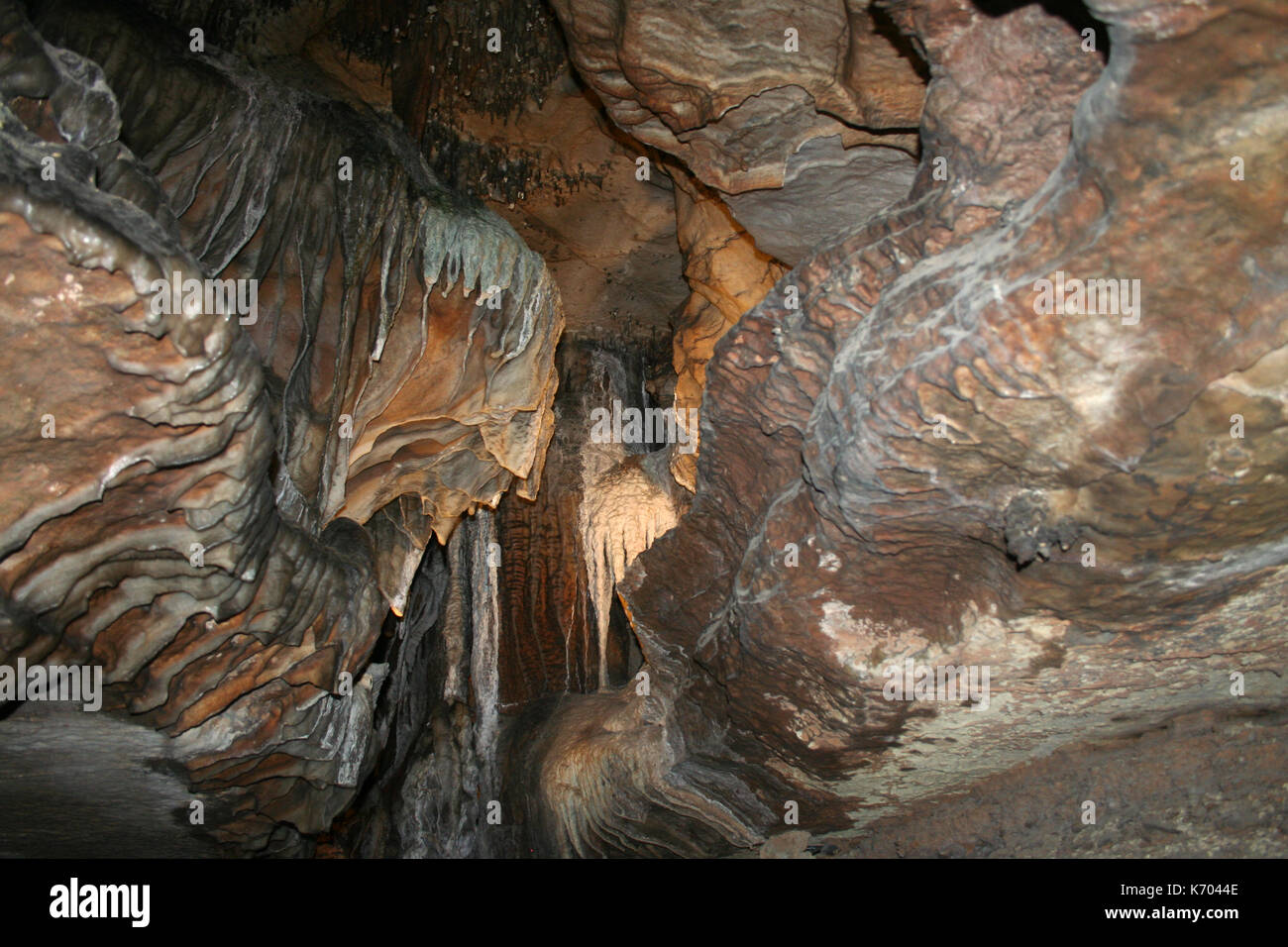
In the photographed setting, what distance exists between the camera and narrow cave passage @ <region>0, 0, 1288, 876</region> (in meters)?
2.38

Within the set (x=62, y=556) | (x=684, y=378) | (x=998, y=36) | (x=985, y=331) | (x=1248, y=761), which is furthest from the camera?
(x=684, y=378)

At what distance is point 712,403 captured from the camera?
389 centimetres

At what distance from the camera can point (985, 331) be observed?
7.99 feet

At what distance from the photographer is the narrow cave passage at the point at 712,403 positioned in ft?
7.82

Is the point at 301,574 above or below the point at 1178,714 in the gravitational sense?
above

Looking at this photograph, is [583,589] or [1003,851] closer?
[1003,851]

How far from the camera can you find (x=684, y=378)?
25.0ft

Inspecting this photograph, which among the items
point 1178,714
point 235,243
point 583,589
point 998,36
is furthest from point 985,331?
point 583,589

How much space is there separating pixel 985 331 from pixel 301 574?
2703mm
